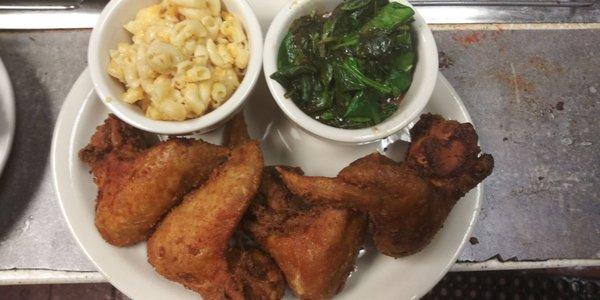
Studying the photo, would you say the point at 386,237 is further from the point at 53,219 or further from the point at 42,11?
the point at 42,11

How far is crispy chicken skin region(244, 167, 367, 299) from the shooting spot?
1337mm

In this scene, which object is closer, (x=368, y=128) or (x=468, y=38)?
(x=368, y=128)

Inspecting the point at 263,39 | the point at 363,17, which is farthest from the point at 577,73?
the point at 263,39

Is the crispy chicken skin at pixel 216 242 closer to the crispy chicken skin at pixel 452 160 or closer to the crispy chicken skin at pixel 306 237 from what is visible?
the crispy chicken skin at pixel 306 237

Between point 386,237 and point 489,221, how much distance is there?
67 cm

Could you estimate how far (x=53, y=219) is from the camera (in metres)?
1.83

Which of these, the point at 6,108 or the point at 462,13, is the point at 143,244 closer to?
the point at 6,108

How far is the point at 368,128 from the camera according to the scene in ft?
4.51

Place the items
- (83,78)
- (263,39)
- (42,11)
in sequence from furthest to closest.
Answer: (42,11)
(83,78)
(263,39)

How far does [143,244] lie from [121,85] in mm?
469

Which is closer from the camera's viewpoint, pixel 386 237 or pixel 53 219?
pixel 386 237

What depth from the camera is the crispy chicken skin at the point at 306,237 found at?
1337mm

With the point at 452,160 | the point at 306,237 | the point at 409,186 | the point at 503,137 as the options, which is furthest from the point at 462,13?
the point at 306,237

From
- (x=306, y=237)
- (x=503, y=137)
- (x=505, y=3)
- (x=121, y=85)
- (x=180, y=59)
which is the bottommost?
(x=503, y=137)
